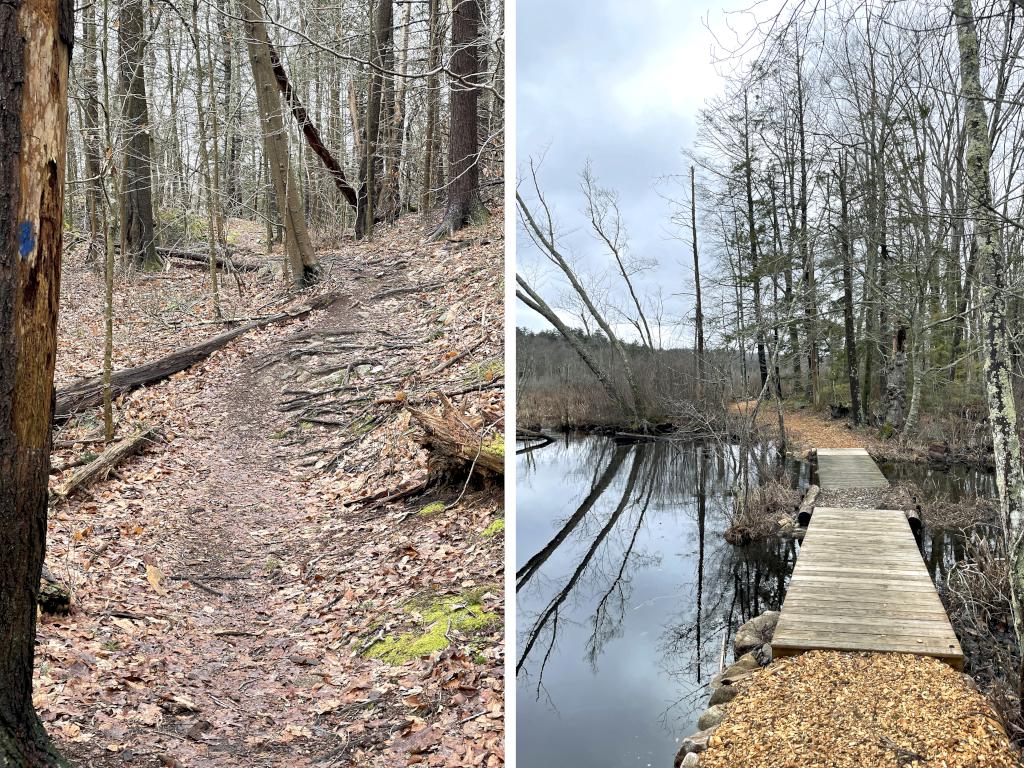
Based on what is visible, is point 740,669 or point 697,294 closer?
point 740,669

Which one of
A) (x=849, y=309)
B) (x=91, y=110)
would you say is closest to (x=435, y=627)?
(x=91, y=110)

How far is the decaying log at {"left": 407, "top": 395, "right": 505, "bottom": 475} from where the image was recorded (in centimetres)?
357

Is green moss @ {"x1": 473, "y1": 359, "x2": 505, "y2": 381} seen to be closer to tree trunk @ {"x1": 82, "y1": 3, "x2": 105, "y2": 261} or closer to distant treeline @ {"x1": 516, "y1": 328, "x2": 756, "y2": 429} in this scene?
tree trunk @ {"x1": 82, "y1": 3, "x2": 105, "y2": 261}

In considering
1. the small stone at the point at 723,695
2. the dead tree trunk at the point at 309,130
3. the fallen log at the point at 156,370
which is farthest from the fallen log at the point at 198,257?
the small stone at the point at 723,695

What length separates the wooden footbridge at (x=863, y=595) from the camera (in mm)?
4309

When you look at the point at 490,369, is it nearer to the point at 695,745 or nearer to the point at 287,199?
the point at 695,745

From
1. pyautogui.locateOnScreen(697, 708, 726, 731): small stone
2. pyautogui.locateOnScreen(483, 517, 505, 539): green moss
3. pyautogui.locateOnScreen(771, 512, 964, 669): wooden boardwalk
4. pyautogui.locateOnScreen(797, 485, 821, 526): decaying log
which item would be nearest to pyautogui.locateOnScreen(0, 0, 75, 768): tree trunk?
pyautogui.locateOnScreen(483, 517, 505, 539): green moss

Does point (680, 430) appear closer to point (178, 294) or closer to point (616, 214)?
point (616, 214)

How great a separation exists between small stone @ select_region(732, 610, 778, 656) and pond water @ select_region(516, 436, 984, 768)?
0.27 meters

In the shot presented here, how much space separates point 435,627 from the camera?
9.20ft

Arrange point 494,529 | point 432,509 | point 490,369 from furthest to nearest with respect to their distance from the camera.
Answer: point 490,369 → point 432,509 → point 494,529

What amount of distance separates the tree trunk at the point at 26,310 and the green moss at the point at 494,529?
176cm

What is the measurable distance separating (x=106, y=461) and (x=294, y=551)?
165 centimetres

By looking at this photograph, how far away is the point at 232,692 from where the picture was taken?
105 inches
